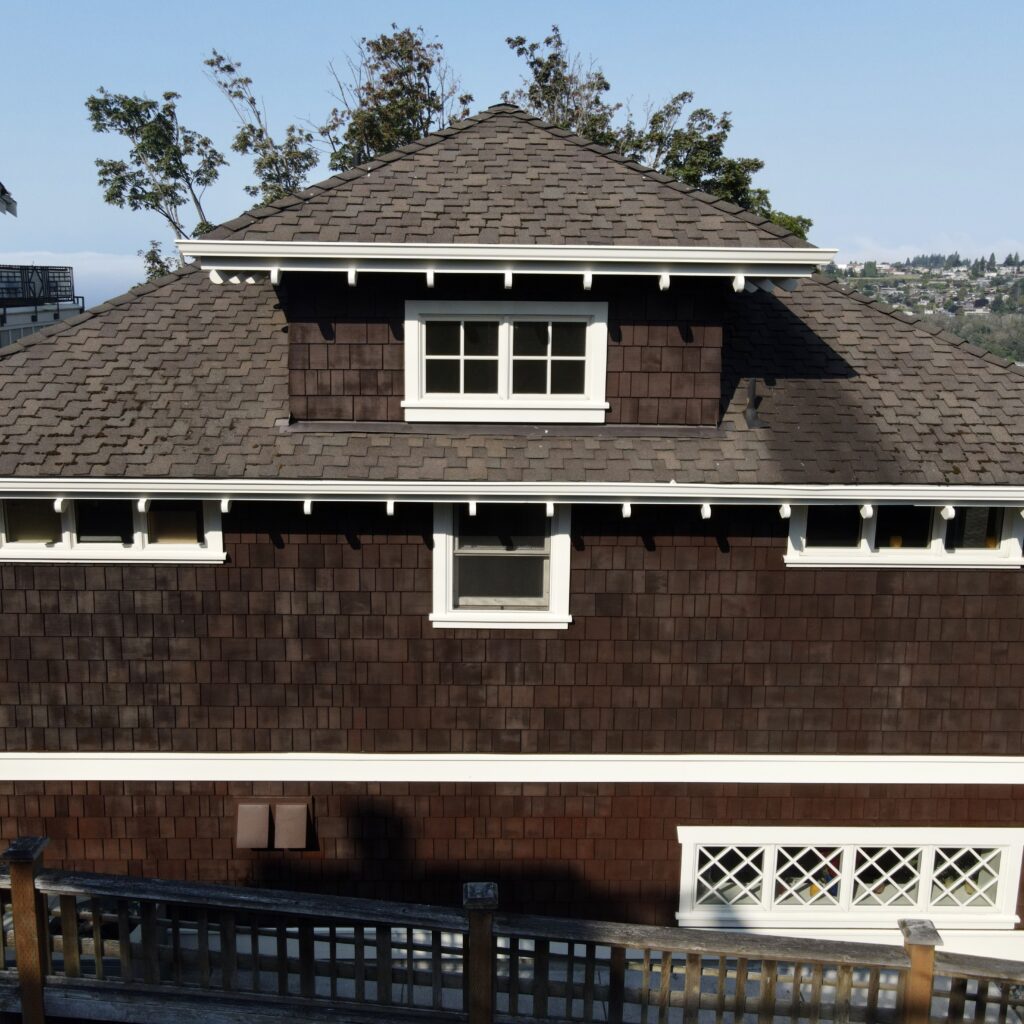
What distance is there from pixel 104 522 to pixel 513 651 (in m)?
3.42

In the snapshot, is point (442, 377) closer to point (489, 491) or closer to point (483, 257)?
point (483, 257)

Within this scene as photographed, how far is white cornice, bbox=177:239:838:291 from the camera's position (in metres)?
7.00

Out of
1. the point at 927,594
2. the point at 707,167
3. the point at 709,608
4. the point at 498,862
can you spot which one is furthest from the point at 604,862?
the point at 707,167

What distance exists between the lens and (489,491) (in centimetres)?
695

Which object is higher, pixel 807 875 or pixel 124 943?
pixel 124 943

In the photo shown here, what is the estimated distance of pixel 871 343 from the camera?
28.5ft

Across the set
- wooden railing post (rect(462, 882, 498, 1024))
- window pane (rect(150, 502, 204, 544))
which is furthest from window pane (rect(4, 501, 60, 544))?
wooden railing post (rect(462, 882, 498, 1024))

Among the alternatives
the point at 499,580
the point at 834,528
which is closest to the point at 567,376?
the point at 499,580

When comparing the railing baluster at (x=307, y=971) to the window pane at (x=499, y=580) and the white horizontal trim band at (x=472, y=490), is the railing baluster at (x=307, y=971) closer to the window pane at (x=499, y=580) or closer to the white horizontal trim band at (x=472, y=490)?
the window pane at (x=499, y=580)

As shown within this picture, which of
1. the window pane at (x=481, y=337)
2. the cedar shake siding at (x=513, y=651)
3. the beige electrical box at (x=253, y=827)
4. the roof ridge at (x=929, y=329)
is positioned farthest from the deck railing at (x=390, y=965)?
the roof ridge at (x=929, y=329)

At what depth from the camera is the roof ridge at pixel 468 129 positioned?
738cm

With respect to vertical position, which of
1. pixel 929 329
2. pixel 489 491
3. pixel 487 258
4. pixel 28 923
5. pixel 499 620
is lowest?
pixel 28 923

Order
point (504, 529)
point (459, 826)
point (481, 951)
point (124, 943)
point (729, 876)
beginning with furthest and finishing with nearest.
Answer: point (729, 876) < point (459, 826) < point (504, 529) < point (124, 943) < point (481, 951)

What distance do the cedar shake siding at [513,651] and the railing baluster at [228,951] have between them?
2.08 metres
